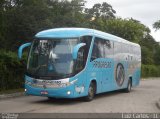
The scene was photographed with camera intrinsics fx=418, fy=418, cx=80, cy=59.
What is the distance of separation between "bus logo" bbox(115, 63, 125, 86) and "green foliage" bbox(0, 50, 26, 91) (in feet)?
19.1

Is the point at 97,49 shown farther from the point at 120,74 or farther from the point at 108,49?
the point at 120,74

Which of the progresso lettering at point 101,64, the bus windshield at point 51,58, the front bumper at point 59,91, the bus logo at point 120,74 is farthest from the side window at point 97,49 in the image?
the bus logo at point 120,74

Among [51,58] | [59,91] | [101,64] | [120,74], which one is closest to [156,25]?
[120,74]

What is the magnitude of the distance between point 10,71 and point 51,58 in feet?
25.4

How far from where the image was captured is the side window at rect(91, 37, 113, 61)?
19828 millimetres

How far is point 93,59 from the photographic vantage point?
1958cm

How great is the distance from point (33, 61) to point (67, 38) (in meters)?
1.76

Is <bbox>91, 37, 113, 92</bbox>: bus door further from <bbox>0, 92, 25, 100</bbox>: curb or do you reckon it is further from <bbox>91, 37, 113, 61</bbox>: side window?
<bbox>0, 92, 25, 100</bbox>: curb

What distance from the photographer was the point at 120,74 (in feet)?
81.6

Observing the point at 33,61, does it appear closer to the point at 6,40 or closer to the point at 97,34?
the point at 97,34

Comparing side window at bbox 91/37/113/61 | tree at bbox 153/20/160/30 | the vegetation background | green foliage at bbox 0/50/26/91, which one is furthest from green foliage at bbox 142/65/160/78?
side window at bbox 91/37/113/61

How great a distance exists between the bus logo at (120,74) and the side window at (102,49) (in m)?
1.86

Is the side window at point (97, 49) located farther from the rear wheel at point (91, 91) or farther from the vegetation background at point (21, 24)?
the vegetation background at point (21, 24)

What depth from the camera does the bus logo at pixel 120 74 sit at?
79.6ft
